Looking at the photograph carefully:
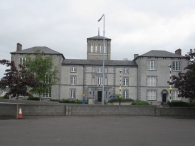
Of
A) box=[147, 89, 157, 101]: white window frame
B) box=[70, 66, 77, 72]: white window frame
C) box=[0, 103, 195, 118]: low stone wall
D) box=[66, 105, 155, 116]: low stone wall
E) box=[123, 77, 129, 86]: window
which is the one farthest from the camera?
box=[70, 66, 77, 72]: white window frame

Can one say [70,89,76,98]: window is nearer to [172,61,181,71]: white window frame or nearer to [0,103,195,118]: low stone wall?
[172,61,181,71]: white window frame

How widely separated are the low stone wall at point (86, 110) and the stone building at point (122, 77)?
2619 cm

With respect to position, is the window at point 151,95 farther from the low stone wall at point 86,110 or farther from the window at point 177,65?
the low stone wall at point 86,110

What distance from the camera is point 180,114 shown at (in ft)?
81.5

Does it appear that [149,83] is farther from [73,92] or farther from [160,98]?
[73,92]

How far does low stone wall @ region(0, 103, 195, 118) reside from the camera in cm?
2222

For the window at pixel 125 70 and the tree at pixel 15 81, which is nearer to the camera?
the tree at pixel 15 81

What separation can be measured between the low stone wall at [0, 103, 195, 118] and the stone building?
26192 mm

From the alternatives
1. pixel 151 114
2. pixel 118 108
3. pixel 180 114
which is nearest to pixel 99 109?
pixel 118 108

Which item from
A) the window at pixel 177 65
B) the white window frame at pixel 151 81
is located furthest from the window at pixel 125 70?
the window at pixel 177 65

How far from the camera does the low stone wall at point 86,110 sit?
22.2m

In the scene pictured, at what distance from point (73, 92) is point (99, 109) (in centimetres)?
2871

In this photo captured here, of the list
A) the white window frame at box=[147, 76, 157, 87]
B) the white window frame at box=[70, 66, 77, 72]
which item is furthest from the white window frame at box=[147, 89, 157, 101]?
the white window frame at box=[70, 66, 77, 72]

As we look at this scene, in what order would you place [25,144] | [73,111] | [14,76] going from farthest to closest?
[73,111]
[14,76]
[25,144]
